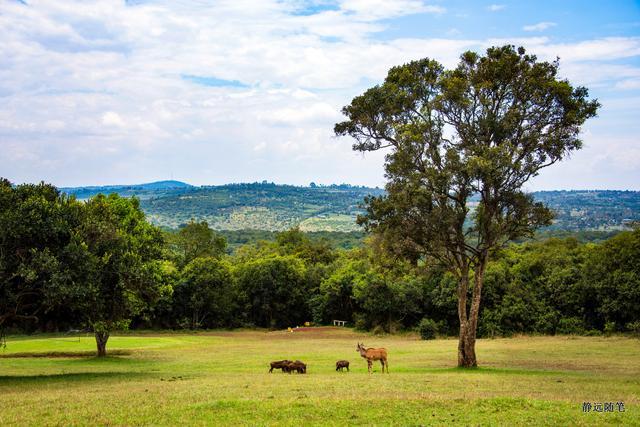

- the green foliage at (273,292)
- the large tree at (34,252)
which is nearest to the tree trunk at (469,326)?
the large tree at (34,252)

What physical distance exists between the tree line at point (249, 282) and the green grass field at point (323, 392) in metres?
4.23

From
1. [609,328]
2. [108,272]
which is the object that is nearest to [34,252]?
[108,272]

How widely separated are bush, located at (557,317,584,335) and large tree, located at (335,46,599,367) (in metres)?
36.8

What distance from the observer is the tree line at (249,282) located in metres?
27.4

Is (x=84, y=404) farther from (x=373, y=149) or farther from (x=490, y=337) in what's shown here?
(x=490, y=337)

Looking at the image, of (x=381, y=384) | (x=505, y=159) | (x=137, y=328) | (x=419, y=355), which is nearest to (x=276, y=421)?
(x=381, y=384)

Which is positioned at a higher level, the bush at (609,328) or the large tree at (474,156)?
the large tree at (474,156)

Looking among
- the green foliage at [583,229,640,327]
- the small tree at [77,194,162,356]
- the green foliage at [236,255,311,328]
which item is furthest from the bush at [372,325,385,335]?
the small tree at [77,194,162,356]

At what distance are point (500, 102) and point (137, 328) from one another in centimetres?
6808

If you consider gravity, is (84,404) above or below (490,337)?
above

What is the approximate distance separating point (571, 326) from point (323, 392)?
53508mm

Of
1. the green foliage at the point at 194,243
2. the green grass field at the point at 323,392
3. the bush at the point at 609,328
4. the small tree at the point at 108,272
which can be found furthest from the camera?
the green foliage at the point at 194,243

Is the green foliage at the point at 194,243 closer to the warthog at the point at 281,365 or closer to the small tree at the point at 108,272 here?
the small tree at the point at 108,272

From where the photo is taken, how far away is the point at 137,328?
8519 centimetres
